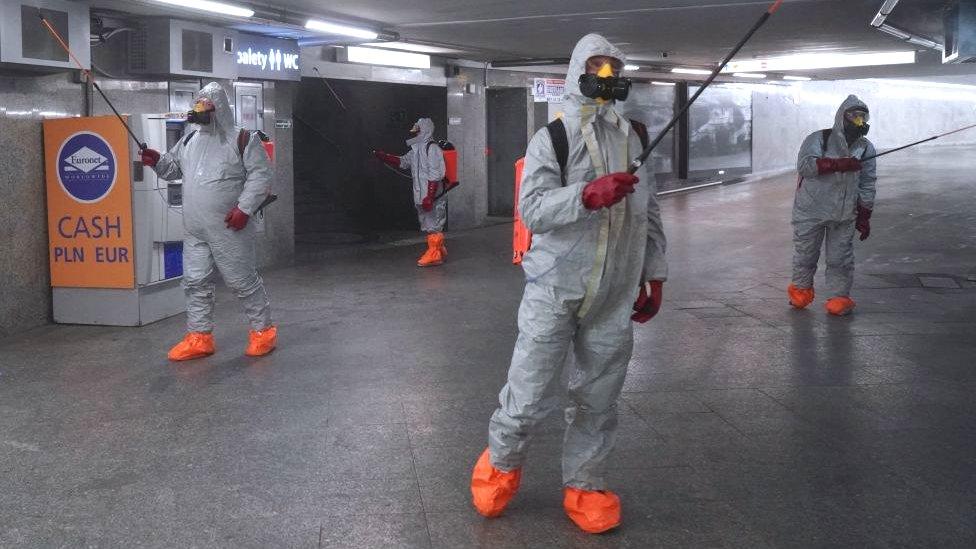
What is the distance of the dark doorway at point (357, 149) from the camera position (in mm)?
15734

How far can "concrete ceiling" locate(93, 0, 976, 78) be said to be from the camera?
9117 millimetres

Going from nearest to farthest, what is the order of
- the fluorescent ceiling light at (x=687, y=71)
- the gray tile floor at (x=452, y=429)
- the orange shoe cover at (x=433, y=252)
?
the gray tile floor at (x=452, y=429) < the orange shoe cover at (x=433, y=252) < the fluorescent ceiling light at (x=687, y=71)

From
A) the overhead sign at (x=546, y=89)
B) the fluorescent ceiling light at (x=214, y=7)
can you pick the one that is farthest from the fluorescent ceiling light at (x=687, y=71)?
the fluorescent ceiling light at (x=214, y=7)

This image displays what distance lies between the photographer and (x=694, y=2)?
30.0ft

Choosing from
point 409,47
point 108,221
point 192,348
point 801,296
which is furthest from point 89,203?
point 801,296

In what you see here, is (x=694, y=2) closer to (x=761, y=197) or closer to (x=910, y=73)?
(x=761, y=197)

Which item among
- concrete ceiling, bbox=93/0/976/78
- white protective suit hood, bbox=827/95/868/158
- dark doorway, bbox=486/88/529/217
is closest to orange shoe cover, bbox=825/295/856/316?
white protective suit hood, bbox=827/95/868/158

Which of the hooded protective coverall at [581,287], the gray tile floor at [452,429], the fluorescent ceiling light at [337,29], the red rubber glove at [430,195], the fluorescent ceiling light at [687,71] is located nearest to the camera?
the hooded protective coverall at [581,287]

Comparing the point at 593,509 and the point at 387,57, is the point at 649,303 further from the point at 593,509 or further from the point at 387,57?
the point at 387,57

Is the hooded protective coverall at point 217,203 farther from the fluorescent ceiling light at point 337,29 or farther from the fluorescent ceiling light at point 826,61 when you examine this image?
the fluorescent ceiling light at point 826,61

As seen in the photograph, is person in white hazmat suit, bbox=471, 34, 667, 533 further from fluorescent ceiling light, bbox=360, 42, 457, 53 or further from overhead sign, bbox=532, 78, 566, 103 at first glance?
overhead sign, bbox=532, 78, 566, 103

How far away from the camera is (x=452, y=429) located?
5336 millimetres

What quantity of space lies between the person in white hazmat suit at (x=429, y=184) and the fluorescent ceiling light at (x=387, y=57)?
1.36 metres

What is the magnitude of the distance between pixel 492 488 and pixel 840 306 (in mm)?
5429
